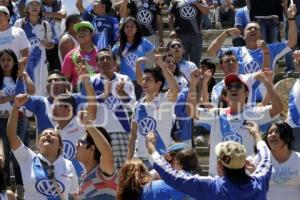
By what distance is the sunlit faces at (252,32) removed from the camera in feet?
40.0

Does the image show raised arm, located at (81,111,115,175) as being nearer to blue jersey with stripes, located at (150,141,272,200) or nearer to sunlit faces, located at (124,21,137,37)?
blue jersey with stripes, located at (150,141,272,200)

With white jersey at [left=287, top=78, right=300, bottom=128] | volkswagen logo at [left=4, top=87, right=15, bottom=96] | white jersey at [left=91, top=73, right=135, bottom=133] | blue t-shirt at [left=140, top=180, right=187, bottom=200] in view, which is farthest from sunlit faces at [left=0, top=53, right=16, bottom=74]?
blue t-shirt at [left=140, top=180, right=187, bottom=200]

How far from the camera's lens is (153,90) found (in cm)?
1095

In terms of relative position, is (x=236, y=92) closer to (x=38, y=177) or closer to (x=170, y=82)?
(x=170, y=82)

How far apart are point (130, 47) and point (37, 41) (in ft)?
4.79

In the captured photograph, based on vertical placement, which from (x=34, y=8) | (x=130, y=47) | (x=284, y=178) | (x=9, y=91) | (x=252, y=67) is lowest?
(x=284, y=178)

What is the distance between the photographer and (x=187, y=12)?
14.9 m

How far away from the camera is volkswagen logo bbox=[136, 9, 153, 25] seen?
15.0m

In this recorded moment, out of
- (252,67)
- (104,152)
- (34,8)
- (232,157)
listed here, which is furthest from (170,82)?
(232,157)

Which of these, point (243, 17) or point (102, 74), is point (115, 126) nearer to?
point (102, 74)

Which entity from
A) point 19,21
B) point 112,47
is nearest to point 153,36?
point 112,47

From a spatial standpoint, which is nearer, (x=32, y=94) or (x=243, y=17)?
(x=32, y=94)

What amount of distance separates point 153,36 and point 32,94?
378 centimetres

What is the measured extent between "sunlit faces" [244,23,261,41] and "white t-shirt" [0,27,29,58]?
2847 mm
